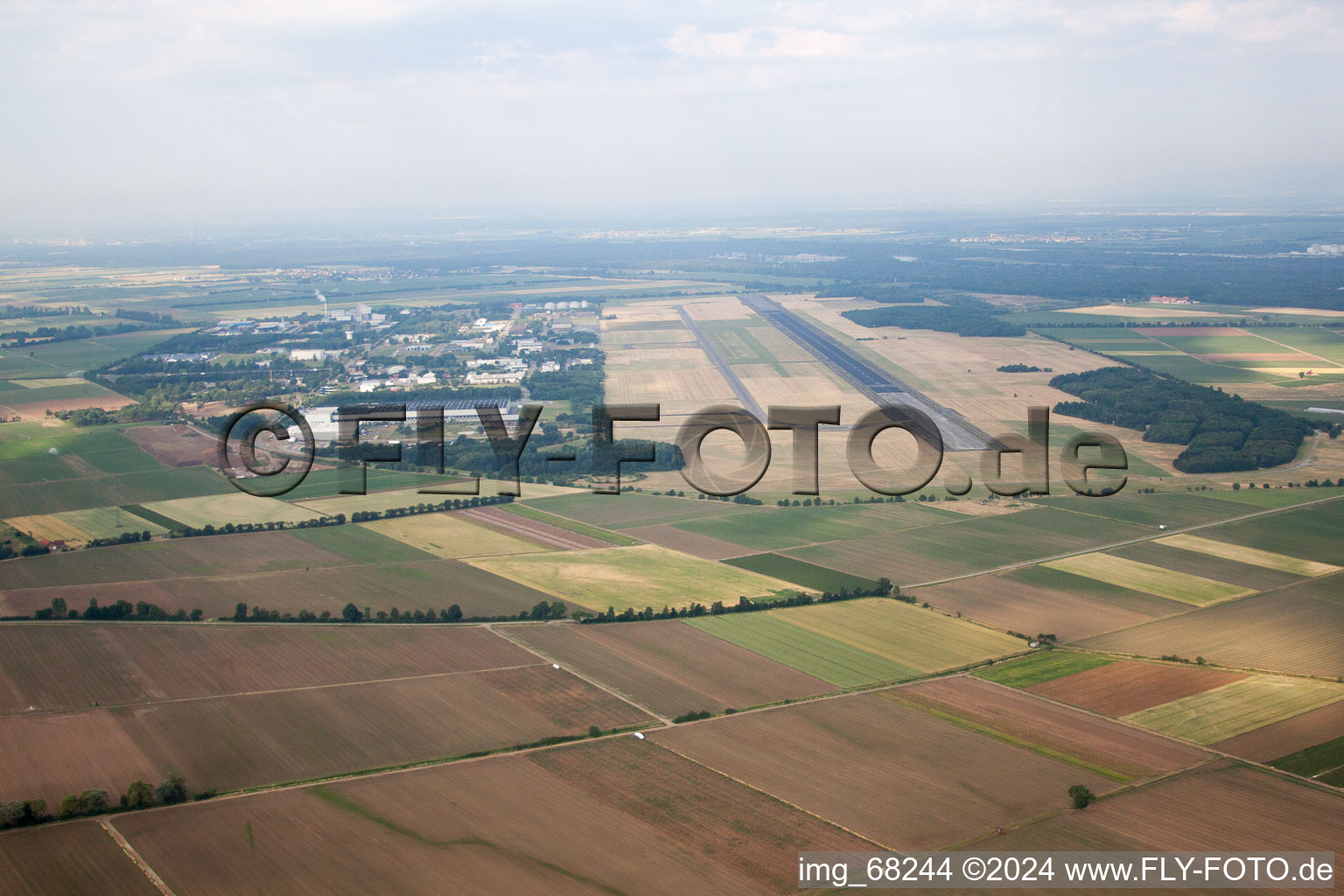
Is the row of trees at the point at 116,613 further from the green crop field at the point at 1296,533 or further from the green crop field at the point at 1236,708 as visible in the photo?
the green crop field at the point at 1296,533

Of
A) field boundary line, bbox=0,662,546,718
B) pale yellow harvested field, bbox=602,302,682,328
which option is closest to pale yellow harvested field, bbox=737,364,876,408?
pale yellow harvested field, bbox=602,302,682,328

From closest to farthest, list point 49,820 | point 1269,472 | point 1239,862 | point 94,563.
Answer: point 1239,862
point 49,820
point 94,563
point 1269,472

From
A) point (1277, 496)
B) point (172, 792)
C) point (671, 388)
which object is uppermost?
point (671, 388)

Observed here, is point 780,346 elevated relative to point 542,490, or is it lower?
elevated

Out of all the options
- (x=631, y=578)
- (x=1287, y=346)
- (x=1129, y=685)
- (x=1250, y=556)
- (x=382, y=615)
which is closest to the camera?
(x=1129, y=685)

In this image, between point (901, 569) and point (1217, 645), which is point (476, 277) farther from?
point (1217, 645)

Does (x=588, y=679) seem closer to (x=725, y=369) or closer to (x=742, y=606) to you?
(x=742, y=606)

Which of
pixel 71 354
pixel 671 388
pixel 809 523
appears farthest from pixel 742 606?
pixel 71 354

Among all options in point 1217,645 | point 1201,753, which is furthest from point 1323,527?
point 1201,753
